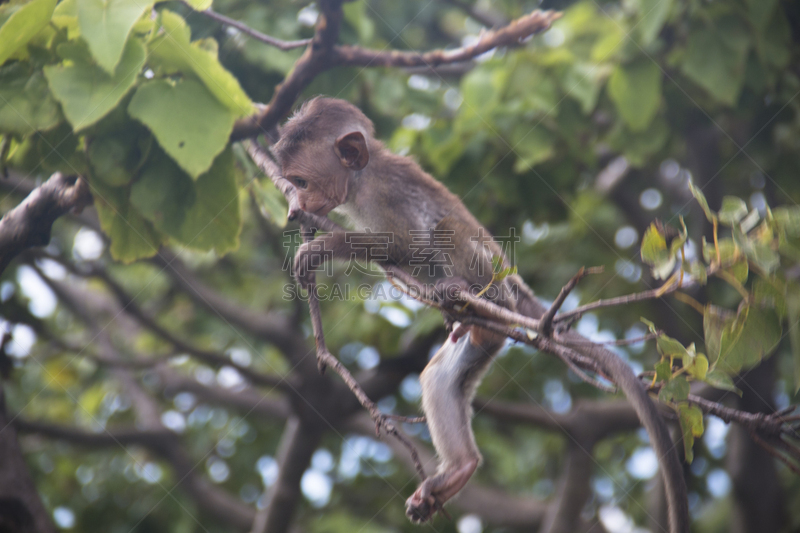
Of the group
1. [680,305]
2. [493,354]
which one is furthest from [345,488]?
[493,354]

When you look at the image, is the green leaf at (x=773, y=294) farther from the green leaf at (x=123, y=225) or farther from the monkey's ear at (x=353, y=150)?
the green leaf at (x=123, y=225)

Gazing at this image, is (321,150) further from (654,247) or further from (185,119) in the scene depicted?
(654,247)

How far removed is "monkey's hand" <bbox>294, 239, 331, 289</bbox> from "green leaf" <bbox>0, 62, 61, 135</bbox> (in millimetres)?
1067

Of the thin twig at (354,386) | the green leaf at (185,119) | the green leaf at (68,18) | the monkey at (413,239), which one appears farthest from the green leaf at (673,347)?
the green leaf at (68,18)

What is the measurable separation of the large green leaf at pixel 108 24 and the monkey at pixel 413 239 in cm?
86

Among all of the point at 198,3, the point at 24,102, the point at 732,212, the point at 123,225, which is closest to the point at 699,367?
the point at 732,212

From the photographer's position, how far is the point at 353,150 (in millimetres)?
3105

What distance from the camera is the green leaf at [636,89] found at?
12.2 ft

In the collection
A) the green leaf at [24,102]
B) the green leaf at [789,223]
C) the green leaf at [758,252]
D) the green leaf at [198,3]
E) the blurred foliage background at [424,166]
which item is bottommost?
the blurred foliage background at [424,166]

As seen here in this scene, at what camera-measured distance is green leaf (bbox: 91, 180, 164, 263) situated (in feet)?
8.79

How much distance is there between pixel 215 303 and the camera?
16.5ft

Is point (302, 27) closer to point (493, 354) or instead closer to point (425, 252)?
point (425, 252)

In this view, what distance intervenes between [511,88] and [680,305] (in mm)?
2606

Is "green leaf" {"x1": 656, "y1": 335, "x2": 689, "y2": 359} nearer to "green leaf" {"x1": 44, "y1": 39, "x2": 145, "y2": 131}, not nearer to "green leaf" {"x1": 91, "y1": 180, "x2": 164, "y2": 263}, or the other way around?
"green leaf" {"x1": 44, "y1": 39, "x2": 145, "y2": 131}
